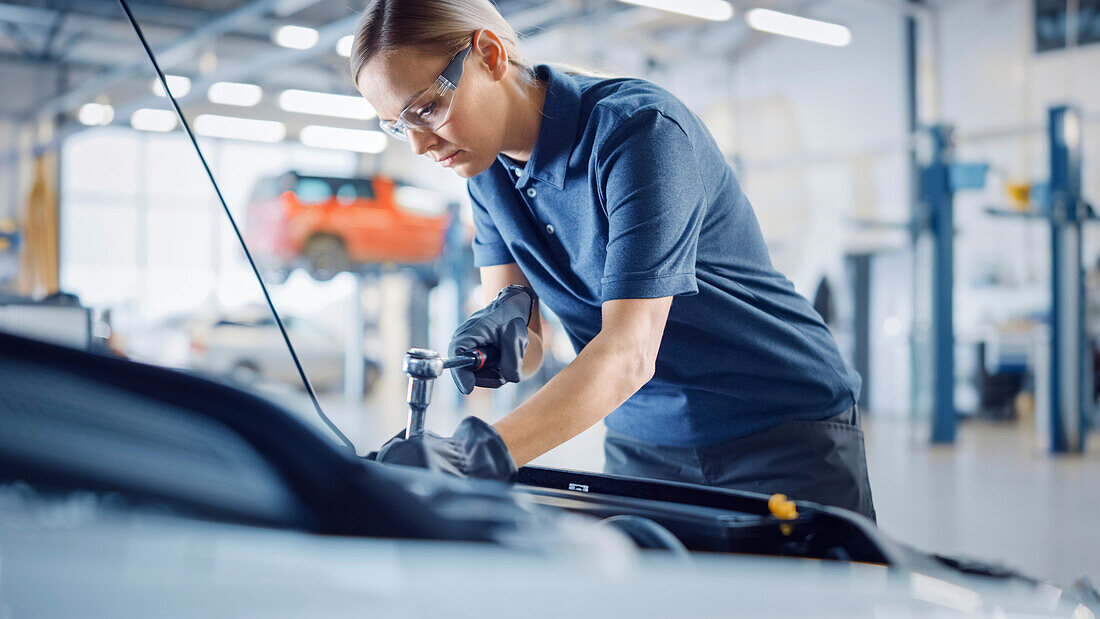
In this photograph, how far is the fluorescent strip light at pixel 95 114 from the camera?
1833mm

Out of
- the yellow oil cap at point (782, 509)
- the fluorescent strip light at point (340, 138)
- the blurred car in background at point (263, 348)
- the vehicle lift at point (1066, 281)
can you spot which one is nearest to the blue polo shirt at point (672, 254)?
the yellow oil cap at point (782, 509)

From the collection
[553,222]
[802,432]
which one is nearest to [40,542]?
[553,222]

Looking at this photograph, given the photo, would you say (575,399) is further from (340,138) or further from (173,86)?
(340,138)

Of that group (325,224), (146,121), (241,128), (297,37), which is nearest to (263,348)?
(325,224)

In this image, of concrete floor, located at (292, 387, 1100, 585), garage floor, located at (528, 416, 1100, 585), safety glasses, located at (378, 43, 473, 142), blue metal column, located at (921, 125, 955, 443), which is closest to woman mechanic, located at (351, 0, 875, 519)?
safety glasses, located at (378, 43, 473, 142)

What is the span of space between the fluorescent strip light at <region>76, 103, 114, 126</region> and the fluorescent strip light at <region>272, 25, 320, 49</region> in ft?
19.5

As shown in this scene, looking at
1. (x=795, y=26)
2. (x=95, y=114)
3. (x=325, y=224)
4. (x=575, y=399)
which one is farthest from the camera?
(x=325, y=224)

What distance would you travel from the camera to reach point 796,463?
118cm

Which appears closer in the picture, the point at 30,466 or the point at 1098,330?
the point at 30,466

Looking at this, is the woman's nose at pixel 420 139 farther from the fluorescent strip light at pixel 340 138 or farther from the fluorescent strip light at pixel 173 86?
the fluorescent strip light at pixel 340 138

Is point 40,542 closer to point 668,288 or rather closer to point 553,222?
point 668,288

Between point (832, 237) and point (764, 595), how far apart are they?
1061 centimetres

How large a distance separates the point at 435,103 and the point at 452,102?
2 centimetres

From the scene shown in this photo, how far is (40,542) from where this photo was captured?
20.4 inches
